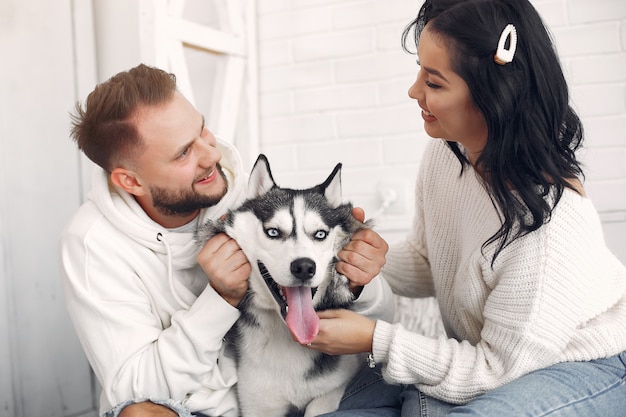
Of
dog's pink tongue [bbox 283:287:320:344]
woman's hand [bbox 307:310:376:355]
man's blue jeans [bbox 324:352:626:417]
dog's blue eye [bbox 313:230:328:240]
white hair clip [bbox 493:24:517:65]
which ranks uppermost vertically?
white hair clip [bbox 493:24:517:65]

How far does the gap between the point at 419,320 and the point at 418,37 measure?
4.11 ft

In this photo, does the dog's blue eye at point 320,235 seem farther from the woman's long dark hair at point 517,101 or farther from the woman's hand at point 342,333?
the woman's long dark hair at point 517,101

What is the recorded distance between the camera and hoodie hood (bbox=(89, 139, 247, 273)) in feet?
4.93

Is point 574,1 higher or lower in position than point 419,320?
higher

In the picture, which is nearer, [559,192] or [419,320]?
[559,192]

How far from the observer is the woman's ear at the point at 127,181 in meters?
1.55

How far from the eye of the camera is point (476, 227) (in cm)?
147

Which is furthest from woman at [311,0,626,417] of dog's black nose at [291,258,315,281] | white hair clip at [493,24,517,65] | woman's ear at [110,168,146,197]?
woman's ear at [110,168,146,197]

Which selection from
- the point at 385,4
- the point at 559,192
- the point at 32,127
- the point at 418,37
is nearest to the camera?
the point at 559,192

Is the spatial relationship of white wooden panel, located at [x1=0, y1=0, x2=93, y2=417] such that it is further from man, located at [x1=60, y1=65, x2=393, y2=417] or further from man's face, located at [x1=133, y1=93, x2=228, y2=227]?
man's face, located at [x1=133, y1=93, x2=228, y2=227]

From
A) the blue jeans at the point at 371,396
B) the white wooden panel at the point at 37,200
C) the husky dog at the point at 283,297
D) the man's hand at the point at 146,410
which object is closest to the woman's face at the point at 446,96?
the husky dog at the point at 283,297

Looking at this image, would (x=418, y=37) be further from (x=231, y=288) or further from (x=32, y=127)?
(x=32, y=127)

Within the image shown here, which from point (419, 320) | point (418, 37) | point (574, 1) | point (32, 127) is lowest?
point (419, 320)

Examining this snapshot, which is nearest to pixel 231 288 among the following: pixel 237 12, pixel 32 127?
pixel 32 127
